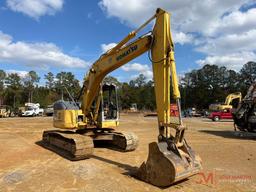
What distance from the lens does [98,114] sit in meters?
11.8

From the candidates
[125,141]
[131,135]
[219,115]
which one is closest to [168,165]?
[125,141]

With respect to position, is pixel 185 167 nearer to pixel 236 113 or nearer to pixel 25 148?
pixel 25 148

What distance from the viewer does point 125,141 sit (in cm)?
1134

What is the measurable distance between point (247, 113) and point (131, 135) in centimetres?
970

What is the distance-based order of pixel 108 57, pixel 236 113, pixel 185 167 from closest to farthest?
pixel 185 167, pixel 108 57, pixel 236 113

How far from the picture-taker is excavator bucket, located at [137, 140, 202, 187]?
6434mm

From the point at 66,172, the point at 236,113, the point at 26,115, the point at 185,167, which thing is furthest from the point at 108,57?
the point at 26,115

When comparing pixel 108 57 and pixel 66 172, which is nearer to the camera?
pixel 66 172

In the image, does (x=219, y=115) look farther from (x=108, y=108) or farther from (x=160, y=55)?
(x=160, y=55)

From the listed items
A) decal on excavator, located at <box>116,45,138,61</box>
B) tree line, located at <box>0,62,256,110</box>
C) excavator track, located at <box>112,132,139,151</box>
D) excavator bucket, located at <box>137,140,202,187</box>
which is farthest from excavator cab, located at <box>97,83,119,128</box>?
tree line, located at <box>0,62,256,110</box>

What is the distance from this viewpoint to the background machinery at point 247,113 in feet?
58.5

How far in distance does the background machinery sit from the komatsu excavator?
9305mm

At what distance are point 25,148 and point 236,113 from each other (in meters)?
12.9

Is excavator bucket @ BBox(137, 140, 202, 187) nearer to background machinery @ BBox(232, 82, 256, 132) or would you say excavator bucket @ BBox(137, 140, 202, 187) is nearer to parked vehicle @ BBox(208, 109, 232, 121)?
background machinery @ BBox(232, 82, 256, 132)
